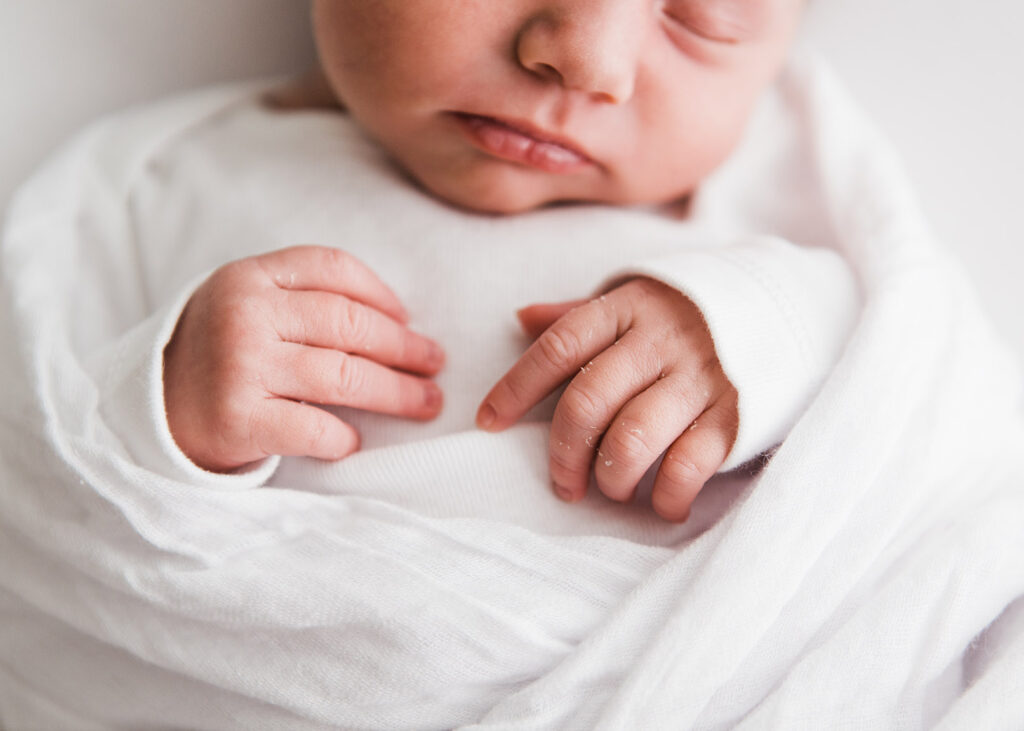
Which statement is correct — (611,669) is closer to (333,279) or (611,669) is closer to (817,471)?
(817,471)

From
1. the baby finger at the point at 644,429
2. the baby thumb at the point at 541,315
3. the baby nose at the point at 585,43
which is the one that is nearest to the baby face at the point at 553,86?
the baby nose at the point at 585,43

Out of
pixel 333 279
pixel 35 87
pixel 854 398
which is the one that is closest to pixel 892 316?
pixel 854 398

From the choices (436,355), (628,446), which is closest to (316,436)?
(436,355)

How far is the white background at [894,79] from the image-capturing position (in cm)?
94

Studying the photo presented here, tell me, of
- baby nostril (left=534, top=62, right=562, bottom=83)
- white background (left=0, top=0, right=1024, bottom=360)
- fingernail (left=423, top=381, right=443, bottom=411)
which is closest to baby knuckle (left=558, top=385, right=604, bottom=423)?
fingernail (left=423, top=381, right=443, bottom=411)

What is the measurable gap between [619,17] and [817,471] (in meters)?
0.36

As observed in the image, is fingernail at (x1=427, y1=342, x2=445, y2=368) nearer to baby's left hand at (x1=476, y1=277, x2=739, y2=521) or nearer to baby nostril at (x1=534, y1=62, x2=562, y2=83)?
baby's left hand at (x1=476, y1=277, x2=739, y2=521)

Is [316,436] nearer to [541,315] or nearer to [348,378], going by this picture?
[348,378]

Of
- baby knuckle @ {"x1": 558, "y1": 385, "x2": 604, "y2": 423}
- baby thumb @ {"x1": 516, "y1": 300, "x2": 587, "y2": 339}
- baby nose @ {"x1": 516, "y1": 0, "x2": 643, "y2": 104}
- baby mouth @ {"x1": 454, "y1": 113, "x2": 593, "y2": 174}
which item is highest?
baby nose @ {"x1": 516, "y1": 0, "x2": 643, "y2": 104}

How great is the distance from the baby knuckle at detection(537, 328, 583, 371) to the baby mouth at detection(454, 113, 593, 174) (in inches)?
6.3

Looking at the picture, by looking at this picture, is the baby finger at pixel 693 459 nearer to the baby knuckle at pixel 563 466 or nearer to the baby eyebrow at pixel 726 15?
the baby knuckle at pixel 563 466

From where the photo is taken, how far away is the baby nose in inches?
24.8

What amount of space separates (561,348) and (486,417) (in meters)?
0.08

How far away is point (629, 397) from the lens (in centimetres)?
64
